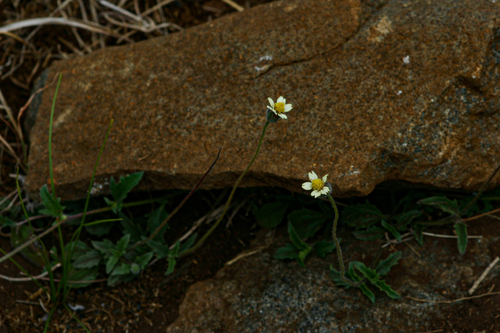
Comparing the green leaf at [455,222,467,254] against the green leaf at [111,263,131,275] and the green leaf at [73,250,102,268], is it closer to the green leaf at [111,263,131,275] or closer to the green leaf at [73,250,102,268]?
the green leaf at [111,263,131,275]

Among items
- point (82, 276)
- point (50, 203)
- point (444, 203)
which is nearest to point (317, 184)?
point (444, 203)

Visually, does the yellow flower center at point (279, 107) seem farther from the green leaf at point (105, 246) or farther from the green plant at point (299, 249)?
the green leaf at point (105, 246)

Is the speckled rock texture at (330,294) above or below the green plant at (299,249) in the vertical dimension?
below

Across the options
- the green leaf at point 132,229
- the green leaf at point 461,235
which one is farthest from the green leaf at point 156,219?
the green leaf at point 461,235

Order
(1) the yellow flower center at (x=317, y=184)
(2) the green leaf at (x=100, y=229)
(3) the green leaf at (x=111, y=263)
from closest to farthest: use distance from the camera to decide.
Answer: (1) the yellow flower center at (x=317, y=184), (3) the green leaf at (x=111, y=263), (2) the green leaf at (x=100, y=229)

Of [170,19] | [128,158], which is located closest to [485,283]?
[128,158]

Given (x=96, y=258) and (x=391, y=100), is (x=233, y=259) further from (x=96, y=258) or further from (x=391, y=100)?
(x=391, y=100)

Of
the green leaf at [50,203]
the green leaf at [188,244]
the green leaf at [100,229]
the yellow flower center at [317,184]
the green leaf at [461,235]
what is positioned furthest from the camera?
the green leaf at [100,229]

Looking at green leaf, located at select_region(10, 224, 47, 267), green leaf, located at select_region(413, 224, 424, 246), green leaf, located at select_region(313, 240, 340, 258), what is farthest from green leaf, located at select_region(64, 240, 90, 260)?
green leaf, located at select_region(413, 224, 424, 246)
